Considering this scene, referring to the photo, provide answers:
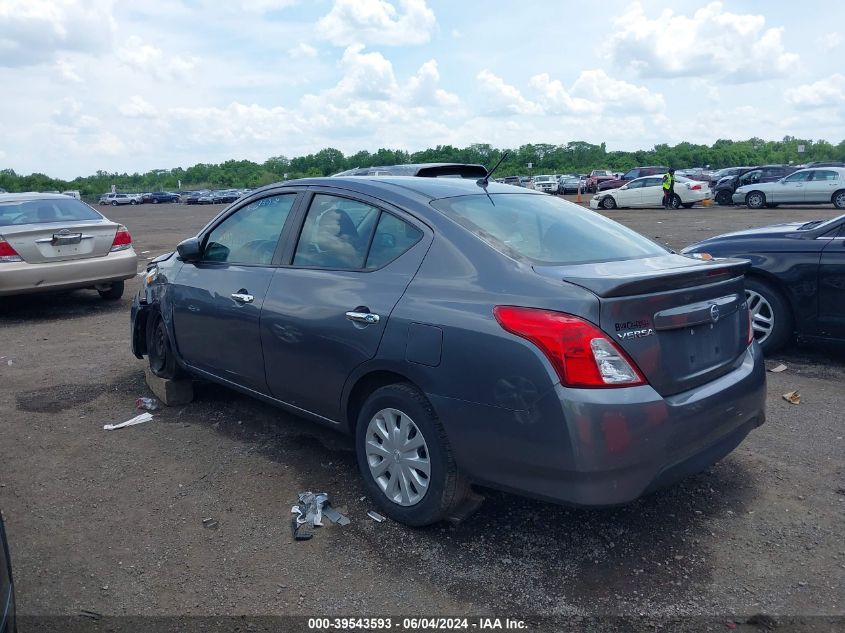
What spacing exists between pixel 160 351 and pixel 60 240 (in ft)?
14.2

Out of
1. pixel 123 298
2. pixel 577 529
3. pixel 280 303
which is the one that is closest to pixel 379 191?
pixel 280 303

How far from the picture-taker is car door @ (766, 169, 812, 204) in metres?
26.5

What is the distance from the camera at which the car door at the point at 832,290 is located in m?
6.15

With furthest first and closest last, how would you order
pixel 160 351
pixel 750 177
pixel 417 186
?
pixel 750 177 → pixel 160 351 → pixel 417 186

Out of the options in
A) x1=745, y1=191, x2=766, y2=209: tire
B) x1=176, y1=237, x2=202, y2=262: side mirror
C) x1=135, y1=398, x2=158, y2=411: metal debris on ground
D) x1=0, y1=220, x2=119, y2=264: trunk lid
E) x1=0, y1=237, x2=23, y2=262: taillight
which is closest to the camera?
x1=176, y1=237, x2=202, y2=262: side mirror

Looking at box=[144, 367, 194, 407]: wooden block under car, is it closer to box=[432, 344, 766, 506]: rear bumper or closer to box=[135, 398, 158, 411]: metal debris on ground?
box=[135, 398, 158, 411]: metal debris on ground

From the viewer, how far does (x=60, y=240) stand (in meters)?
9.10

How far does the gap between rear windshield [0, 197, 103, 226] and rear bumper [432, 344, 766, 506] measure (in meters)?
7.92

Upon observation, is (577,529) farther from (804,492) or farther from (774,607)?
(804,492)

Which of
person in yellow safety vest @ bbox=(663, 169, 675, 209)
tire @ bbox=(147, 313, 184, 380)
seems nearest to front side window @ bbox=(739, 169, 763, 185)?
person in yellow safety vest @ bbox=(663, 169, 675, 209)

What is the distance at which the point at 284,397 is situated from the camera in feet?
14.5

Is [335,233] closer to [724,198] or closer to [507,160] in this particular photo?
[724,198]

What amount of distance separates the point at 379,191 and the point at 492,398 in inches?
57.8

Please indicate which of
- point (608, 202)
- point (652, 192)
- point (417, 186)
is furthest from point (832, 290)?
point (608, 202)
